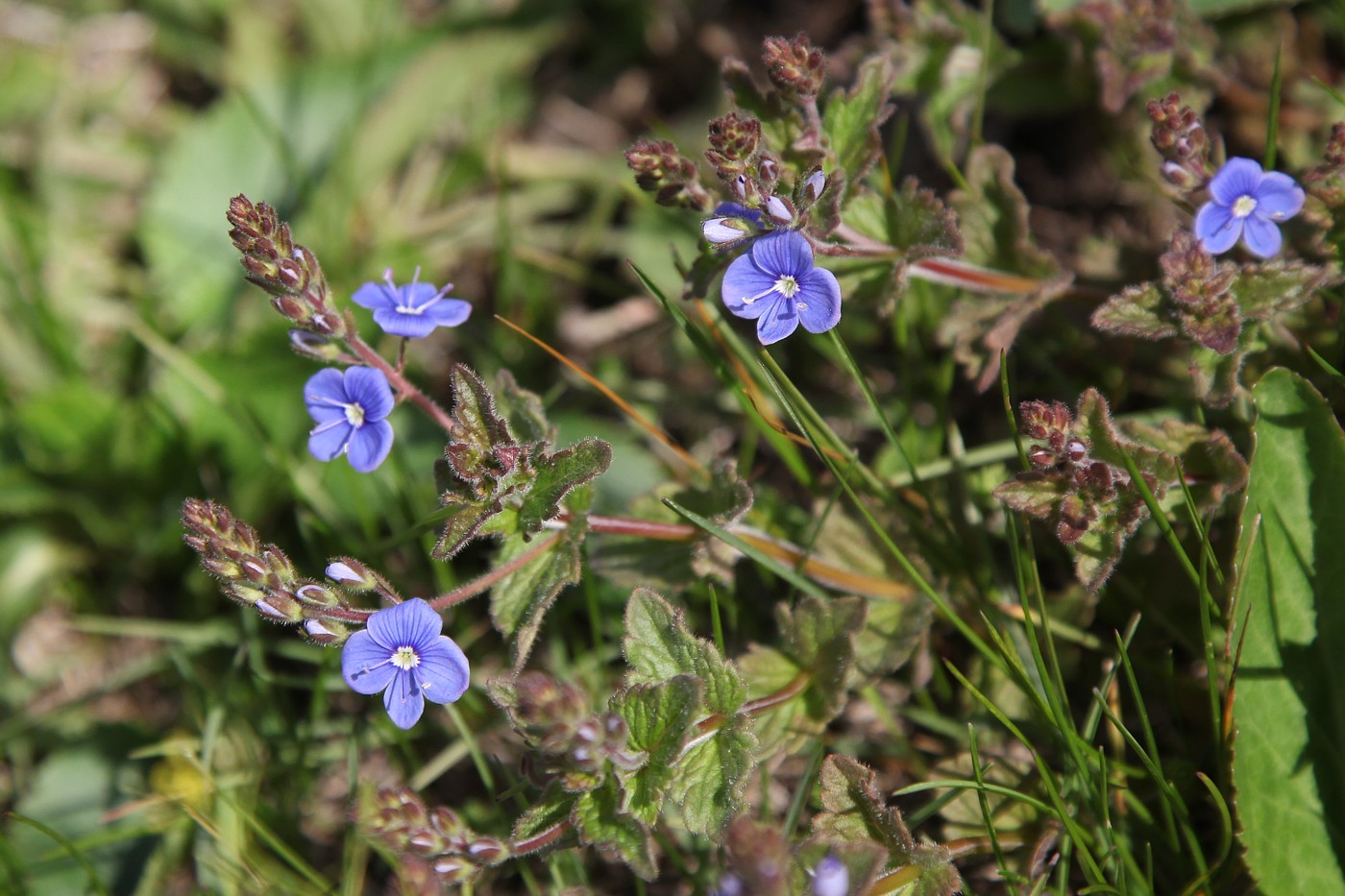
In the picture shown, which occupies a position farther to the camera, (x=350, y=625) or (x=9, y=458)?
(x=9, y=458)

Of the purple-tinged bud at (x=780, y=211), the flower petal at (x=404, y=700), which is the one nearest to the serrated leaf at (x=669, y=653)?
the flower petal at (x=404, y=700)

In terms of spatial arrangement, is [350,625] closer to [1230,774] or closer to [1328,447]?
[1230,774]

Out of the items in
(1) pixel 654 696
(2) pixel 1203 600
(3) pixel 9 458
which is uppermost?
(2) pixel 1203 600

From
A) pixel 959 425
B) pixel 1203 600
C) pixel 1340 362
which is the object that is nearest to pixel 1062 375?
pixel 959 425

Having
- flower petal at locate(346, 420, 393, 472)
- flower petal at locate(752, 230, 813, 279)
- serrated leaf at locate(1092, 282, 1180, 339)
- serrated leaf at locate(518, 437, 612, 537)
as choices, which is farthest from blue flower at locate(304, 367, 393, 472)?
serrated leaf at locate(1092, 282, 1180, 339)

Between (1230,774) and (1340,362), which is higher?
(1340,362)

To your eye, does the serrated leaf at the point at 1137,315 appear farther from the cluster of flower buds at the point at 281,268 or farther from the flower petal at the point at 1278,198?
the cluster of flower buds at the point at 281,268

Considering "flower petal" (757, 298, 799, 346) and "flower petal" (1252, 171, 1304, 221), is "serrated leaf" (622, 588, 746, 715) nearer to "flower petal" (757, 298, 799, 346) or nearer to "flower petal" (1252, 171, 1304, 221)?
"flower petal" (757, 298, 799, 346)

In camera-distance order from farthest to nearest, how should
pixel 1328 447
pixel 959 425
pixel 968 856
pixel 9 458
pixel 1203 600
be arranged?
pixel 9 458 → pixel 959 425 → pixel 968 856 → pixel 1328 447 → pixel 1203 600
